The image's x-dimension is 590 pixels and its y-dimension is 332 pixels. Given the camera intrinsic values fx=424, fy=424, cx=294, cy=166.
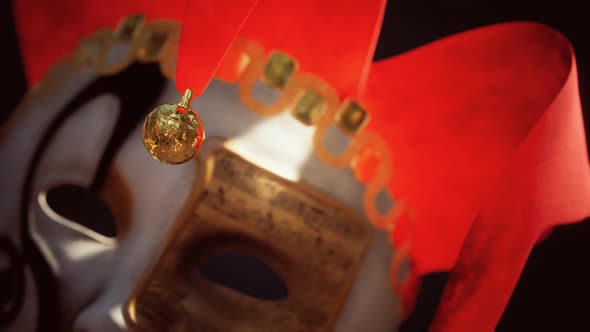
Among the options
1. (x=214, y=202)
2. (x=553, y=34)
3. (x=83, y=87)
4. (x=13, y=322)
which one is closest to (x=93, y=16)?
(x=83, y=87)

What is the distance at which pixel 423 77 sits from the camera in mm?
822

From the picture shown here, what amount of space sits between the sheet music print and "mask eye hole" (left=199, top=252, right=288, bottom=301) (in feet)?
1.30

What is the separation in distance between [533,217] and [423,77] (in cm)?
33

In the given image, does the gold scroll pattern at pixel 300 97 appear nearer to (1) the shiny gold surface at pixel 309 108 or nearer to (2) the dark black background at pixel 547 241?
(1) the shiny gold surface at pixel 309 108

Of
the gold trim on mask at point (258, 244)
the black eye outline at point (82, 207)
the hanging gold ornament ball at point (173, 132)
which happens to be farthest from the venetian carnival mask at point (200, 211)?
the black eye outline at point (82, 207)

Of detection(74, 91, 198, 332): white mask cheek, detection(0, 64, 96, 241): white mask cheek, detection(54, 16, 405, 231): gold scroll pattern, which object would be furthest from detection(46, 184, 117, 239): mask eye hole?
detection(54, 16, 405, 231): gold scroll pattern

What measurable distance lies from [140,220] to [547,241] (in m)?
0.99

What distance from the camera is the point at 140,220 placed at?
77 cm

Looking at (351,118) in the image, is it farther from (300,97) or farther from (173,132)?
(173,132)

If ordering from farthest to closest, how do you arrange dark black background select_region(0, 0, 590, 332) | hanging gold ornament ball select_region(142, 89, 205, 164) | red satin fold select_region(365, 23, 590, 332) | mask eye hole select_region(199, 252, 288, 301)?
mask eye hole select_region(199, 252, 288, 301) < dark black background select_region(0, 0, 590, 332) < red satin fold select_region(365, 23, 590, 332) < hanging gold ornament ball select_region(142, 89, 205, 164)

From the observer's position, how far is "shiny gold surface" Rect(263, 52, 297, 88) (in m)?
0.79

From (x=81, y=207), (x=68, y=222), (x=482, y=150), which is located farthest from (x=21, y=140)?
(x=482, y=150)

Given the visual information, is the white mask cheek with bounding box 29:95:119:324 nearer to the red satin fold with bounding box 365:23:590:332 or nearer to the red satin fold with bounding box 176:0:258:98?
the red satin fold with bounding box 176:0:258:98

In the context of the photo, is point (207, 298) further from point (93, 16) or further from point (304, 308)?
point (93, 16)
